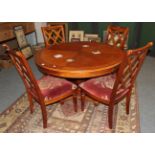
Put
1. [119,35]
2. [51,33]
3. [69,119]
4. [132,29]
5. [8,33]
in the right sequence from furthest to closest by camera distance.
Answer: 1. [132,29]
2. [8,33]
3. [51,33]
4. [119,35]
5. [69,119]

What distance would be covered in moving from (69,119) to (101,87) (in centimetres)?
62

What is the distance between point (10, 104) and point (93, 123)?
4.20 ft

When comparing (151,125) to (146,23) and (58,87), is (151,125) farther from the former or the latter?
(146,23)

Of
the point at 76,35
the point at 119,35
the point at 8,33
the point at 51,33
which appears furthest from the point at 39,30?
the point at 119,35

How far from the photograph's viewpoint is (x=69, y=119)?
227 centimetres

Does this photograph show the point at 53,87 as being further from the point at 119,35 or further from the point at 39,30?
the point at 39,30

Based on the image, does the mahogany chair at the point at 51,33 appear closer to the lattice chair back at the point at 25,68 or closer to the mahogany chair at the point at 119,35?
the mahogany chair at the point at 119,35

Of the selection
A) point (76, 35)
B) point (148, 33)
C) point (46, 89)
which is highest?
point (148, 33)

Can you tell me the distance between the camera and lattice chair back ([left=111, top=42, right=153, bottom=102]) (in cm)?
157

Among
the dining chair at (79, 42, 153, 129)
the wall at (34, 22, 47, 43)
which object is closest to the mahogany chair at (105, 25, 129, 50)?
the dining chair at (79, 42, 153, 129)

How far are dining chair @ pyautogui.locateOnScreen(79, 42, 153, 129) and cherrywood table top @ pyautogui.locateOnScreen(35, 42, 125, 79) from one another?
0.65 ft

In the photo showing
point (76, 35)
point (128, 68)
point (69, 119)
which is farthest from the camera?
point (76, 35)

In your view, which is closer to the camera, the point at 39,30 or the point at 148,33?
the point at 148,33

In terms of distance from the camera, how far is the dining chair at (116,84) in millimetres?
1641
